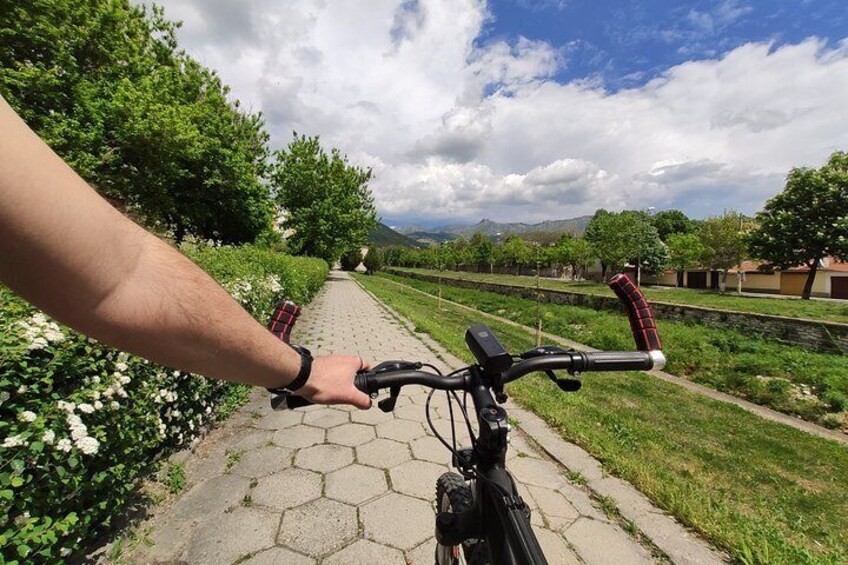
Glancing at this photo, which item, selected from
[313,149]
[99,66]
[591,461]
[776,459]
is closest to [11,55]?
[99,66]

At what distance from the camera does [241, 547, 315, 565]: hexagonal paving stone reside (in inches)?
85.3

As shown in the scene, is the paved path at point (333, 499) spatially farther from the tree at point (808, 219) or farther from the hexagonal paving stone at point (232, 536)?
the tree at point (808, 219)

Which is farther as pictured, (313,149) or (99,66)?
(313,149)

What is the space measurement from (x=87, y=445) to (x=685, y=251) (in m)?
46.2

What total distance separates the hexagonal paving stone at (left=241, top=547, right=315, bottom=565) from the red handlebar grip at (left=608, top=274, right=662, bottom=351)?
2.16 m

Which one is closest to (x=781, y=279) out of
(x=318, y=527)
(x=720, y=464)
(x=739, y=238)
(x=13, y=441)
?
(x=739, y=238)

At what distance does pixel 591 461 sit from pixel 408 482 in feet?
5.37

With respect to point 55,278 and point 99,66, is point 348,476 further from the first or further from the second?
point 99,66

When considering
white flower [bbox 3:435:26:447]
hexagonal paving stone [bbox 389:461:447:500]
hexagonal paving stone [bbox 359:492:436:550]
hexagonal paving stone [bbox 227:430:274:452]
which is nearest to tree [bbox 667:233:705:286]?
hexagonal paving stone [bbox 389:461:447:500]

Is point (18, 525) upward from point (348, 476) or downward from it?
upward

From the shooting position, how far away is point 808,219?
24000 millimetres

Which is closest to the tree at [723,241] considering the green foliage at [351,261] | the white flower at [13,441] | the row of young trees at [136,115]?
the row of young trees at [136,115]

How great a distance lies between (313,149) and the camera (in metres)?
28.7

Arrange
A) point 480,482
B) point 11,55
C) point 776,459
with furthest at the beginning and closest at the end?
point 11,55 < point 776,459 < point 480,482
